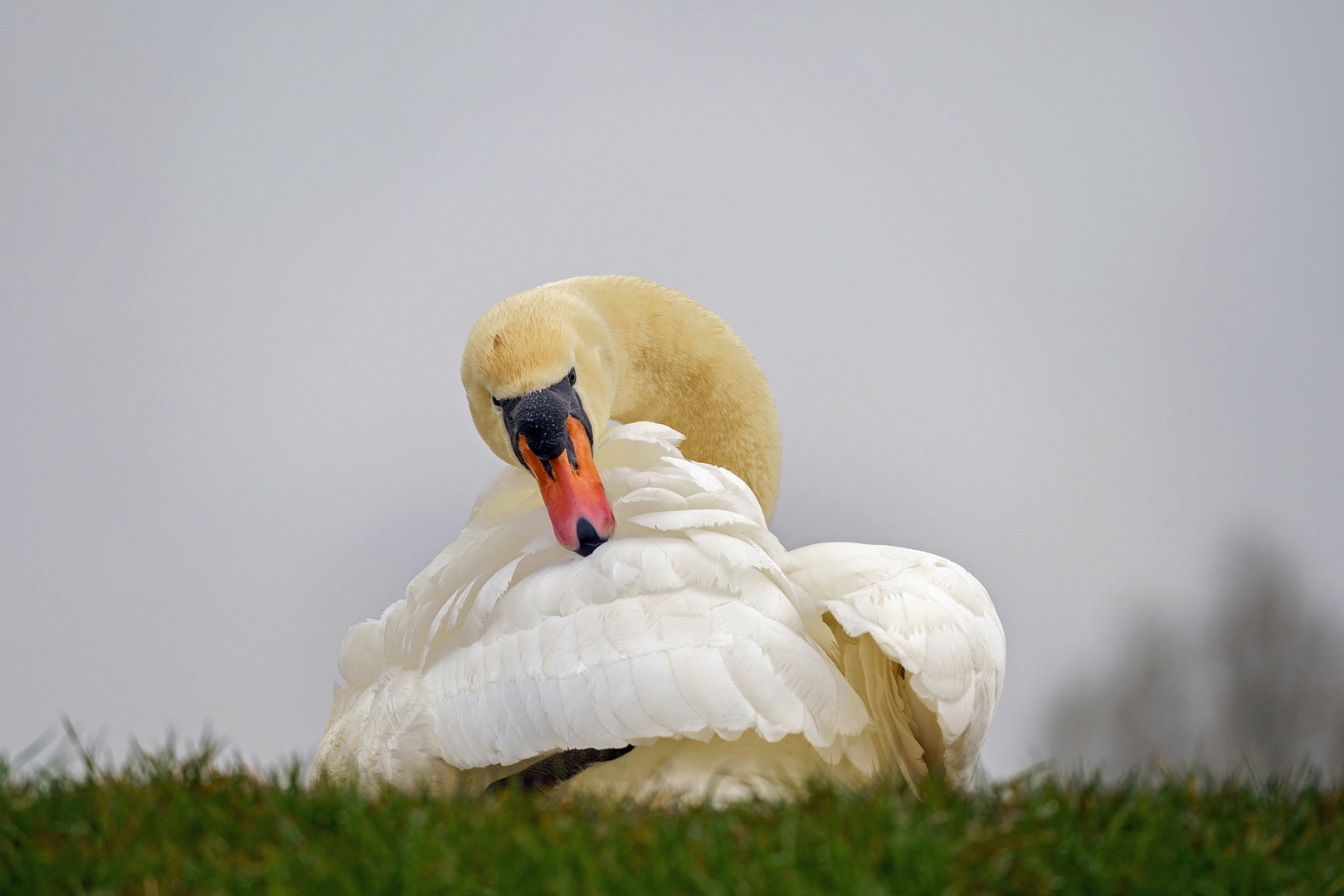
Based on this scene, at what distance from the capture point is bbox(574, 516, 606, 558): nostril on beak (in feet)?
3.99

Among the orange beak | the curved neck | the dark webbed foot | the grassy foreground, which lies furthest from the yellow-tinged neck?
the grassy foreground

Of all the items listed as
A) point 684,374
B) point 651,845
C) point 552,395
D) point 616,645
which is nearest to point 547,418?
point 552,395

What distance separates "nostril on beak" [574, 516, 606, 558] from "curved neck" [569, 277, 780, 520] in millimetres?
672

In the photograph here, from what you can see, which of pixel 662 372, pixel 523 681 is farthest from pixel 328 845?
pixel 662 372

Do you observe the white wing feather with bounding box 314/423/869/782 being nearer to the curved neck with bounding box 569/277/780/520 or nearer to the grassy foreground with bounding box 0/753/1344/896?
the grassy foreground with bounding box 0/753/1344/896

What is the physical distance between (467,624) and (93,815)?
0.42 meters

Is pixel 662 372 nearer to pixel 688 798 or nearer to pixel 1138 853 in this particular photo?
pixel 688 798

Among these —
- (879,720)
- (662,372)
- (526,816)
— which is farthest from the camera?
(662,372)

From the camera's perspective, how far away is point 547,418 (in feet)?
4.56

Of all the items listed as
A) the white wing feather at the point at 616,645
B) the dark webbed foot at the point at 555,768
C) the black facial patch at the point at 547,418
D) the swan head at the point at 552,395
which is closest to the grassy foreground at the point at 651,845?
the white wing feather at the point at 616,645

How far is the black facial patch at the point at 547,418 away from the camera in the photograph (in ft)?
4.42

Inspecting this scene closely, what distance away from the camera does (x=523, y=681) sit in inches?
42.1

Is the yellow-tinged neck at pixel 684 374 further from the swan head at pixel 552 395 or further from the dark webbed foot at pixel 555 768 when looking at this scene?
the dark webbed foot at pixel 555 768

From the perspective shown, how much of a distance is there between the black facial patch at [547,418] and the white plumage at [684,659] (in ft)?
0.29
